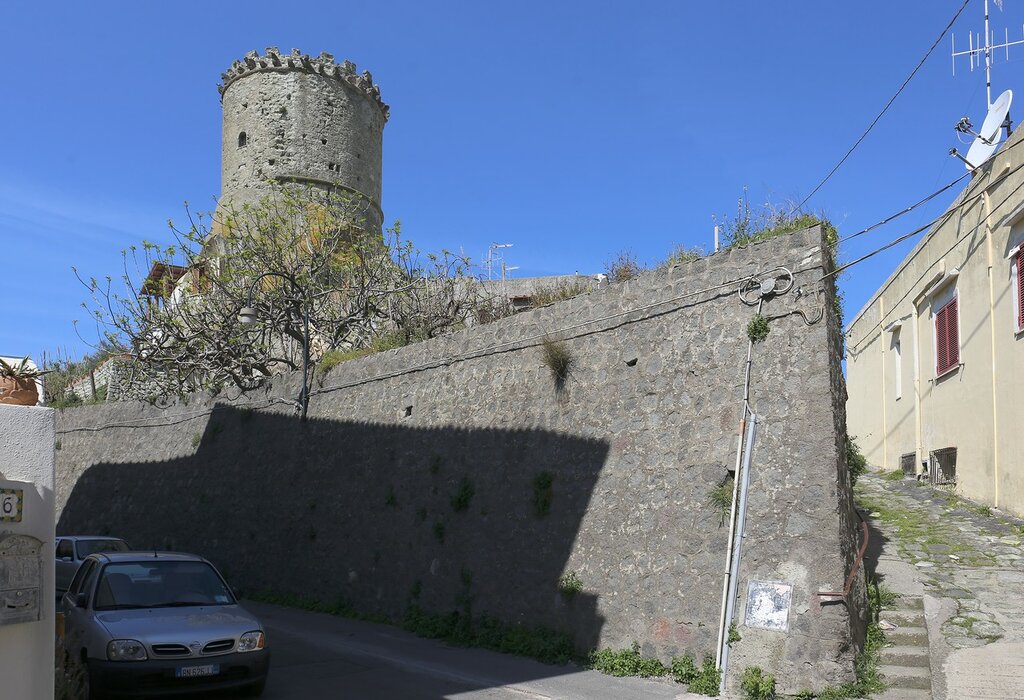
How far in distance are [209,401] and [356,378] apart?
5.95 metres

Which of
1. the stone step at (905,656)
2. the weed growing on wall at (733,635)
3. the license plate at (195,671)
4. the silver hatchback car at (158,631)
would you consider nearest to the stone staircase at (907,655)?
the stone step at (905,656)

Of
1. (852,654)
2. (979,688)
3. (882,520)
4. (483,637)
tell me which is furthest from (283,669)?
(882,520)

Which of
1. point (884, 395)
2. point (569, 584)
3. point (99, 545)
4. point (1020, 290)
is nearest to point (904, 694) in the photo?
point (569, 584)

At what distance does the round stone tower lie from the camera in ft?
109

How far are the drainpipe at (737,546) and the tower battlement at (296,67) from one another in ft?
97.7

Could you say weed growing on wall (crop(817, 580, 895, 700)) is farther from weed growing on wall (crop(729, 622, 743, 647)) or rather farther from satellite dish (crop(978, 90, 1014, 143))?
satellite dish (crop(978, 90, 1014, 143))

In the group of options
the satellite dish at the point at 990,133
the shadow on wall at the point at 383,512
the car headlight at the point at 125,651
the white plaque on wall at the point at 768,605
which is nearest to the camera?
the car headlight at the point at 125,651

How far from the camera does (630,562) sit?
9742mm

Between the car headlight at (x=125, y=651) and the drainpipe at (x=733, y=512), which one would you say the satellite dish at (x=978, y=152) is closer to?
the drainpipe at (x=733, y=512)

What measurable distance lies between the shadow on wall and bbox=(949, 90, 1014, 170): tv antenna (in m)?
9.45

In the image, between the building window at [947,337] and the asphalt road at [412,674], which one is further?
the building window at [947,337]

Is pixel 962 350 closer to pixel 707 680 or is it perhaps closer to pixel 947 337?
pixel 947 337

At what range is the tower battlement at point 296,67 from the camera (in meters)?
34.0

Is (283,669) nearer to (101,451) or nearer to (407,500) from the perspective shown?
(407,500)
